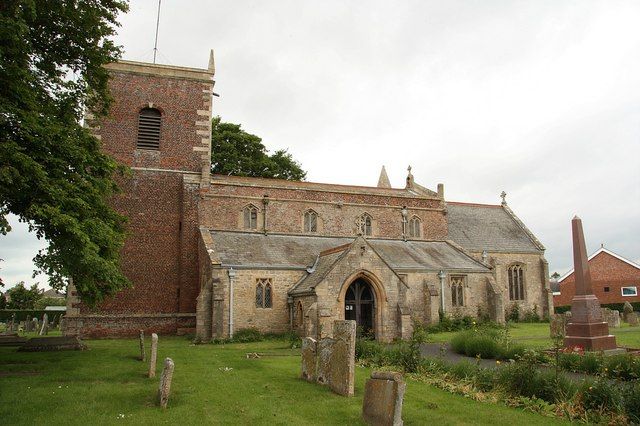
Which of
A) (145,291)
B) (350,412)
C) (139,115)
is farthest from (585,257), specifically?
(139,115)

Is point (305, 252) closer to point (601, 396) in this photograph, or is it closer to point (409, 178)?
point (409, 178)

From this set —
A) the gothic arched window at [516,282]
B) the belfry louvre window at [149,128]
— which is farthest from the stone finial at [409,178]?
the belfry louvre window at [149,128]

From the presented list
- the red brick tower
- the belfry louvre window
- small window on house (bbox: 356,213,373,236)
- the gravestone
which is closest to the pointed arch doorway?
small window on house (bbox: 356,213,373,236)

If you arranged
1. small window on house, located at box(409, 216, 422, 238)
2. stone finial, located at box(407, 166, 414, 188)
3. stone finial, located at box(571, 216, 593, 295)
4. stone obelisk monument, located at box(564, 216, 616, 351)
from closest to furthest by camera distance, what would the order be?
stone obelisk monument, located at box(564, 216, 616, 351), stone finial, located at box(571, 216, 593, 295), small window on house, located at box(409, 216, 422, 238), stone finial, located at box(407, 166, 414, 188)

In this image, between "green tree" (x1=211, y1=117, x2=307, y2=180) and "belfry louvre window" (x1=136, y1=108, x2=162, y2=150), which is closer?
"belfry louvre window" (x1=136, y1=108, x2=162, y2=150)

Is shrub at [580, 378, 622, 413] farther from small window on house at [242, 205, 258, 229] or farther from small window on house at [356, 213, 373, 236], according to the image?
small window on house at [356, 213, 373, 236]

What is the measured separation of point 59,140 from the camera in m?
14.6

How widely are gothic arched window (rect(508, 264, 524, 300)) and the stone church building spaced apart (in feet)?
4.62

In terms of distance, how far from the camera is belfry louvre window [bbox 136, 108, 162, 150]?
30.7 m

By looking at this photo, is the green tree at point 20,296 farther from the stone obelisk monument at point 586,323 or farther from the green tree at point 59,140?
the stone obelisk monument at point 586,323

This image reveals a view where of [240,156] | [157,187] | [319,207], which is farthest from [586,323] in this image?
[240,156]

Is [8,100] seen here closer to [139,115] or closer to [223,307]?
[223,307]

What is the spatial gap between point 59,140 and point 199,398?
8602mm

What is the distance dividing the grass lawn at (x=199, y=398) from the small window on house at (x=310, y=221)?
634 inches
